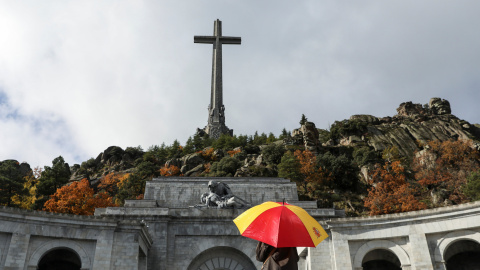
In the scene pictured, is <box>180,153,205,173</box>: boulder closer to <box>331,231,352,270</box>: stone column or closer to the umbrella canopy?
<box>331,231,352,270</box>: stone column

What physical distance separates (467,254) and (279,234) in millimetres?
21205

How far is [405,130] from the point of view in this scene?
83812 mm

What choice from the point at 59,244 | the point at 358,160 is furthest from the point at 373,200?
the point at 59,244

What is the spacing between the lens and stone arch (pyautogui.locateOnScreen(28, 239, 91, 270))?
2253 cm

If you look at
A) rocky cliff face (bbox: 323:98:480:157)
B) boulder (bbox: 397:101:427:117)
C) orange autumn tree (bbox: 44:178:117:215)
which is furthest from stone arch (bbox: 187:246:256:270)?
boulder (bbox: 397:101:427:117)

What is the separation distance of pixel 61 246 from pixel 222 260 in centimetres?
1096

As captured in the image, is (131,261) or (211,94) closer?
(131,261)

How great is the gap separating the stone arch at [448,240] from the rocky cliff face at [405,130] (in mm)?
52337

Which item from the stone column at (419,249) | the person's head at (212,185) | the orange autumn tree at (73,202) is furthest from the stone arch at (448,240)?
the orange autumn tree at (73,202)

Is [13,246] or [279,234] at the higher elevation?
[13,246]

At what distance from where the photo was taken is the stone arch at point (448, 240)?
22266mm

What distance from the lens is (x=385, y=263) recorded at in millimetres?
25953

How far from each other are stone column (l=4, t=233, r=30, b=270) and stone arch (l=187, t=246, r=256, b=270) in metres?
10.7

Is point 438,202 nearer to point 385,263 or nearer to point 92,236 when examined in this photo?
point 385,263
